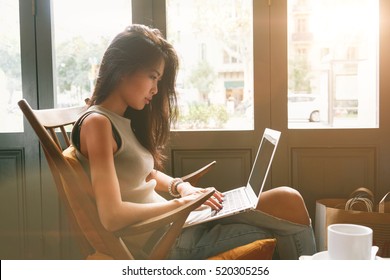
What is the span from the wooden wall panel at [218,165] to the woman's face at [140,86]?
0.59 m

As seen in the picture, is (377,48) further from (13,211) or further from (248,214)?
(13,211)

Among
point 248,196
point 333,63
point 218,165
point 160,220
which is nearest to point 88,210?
point 160,220

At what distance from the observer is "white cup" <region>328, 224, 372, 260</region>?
79 centimetres

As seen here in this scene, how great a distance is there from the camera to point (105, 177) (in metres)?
1.03

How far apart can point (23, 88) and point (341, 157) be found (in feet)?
4.62

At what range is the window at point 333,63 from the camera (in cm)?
180

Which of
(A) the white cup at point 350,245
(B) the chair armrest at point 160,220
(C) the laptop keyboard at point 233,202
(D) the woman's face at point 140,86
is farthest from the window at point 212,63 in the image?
(A) the white cup at point 350,245

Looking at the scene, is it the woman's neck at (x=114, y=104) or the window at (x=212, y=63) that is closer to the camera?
the woman's neck at (x=114, y=104)

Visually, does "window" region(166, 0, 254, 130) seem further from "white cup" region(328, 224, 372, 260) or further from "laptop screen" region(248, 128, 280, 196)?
"white cup" region(328, 224, 372, 260)

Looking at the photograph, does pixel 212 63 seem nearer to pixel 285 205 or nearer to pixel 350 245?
pixel 285 205

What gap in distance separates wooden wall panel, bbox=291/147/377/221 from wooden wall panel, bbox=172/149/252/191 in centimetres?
23

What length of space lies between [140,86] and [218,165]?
0.71 metres

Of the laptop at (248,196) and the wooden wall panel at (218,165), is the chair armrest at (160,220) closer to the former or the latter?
the laptop at (248,196)

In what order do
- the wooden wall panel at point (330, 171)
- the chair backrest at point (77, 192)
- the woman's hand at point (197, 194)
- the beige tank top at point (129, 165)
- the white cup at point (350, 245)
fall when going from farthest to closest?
the wooden wall panel at point (330, 171) < the woman's hand at point (197, 194) < the beige tank top at point (129, 165) < the chair backrest at point (77, 192) < the white cup at point (350, 245)
